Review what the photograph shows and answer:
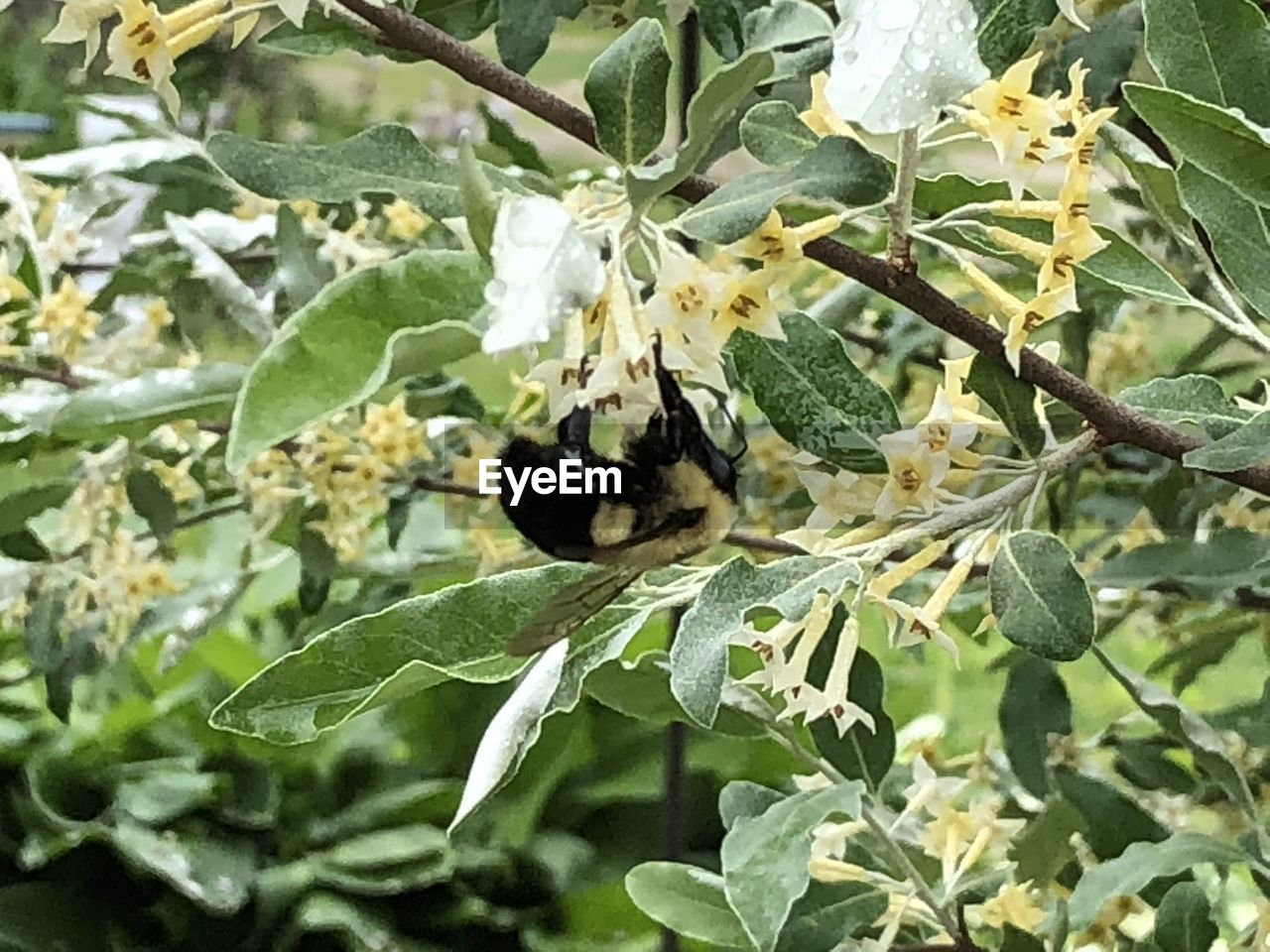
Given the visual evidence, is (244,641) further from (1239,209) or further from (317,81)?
(1239,209)

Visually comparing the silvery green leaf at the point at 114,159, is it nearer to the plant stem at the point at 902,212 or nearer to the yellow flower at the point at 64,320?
the yellow flower at the point at 64,320

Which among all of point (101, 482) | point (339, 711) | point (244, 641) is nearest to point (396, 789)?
point (244, 641)

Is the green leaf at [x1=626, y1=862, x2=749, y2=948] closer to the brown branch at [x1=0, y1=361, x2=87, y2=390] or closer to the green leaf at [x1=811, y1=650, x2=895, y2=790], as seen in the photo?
the green leaf at [x1=811, y1=650, x2=895, y2=790]

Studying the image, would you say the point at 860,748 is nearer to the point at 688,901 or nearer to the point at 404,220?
the point at 688,901

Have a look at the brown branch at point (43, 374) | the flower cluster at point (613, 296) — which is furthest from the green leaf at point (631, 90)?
the brown branch at point (43, 374)

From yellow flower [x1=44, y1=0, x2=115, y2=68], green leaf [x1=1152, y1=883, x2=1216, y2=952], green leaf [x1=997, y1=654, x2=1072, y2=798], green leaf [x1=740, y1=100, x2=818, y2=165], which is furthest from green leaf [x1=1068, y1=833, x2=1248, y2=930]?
yellow flower [x1=44, y1=0, x2=115, y2=68]

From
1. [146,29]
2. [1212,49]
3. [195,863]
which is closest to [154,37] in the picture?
[146,29]
